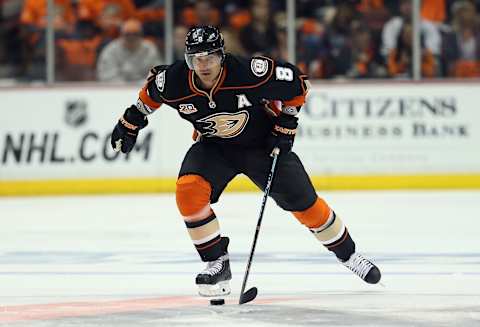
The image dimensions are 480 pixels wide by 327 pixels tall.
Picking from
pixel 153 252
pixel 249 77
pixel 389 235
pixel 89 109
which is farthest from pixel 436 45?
pixel 249 77

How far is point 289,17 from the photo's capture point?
42.1 ft

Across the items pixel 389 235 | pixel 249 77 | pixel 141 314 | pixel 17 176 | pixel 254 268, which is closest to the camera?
pixel 141 314

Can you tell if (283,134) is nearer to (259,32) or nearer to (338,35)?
(259,32)

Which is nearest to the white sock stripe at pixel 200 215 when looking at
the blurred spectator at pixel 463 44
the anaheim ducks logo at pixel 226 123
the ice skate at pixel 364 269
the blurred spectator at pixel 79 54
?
the anaheim ducks logo at pixel 226 123

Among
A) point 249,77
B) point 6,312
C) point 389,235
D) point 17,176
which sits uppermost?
point 249,77

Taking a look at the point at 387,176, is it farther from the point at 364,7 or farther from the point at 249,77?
the point at 249,77

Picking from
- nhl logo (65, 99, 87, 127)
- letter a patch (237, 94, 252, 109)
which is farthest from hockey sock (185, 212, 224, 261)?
nhl logo (65, 99, 87, 127)

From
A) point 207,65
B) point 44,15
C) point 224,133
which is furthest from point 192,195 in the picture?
point 44,15

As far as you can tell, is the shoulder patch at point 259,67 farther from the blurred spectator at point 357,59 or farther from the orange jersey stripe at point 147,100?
the blurred spectator at point 357,59

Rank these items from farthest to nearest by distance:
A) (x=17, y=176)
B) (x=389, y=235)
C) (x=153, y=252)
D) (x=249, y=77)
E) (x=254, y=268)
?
1. (x=17, y=176)
2. (x=389, y=235)
3. (x=153, y=252)
4. (x=254, y=268)
5. (x=249, y=77)

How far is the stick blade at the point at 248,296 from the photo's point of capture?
5.79 metres

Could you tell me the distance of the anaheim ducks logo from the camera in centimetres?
597

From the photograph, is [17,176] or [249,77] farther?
[17,176]

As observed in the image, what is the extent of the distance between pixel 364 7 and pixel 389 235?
4.45 metres
